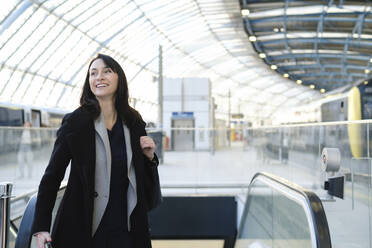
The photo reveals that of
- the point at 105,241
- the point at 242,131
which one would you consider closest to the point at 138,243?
the point at 105,241

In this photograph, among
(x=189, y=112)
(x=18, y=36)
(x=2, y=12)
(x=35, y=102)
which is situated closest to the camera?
(x=2, y=12)

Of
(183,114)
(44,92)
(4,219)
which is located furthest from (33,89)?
(4,219)

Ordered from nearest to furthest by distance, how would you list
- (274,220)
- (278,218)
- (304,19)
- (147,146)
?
(147,146), (278,218), (274,220), (304,19)

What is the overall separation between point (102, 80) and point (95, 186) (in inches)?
26.0

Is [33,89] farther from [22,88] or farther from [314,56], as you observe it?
[314,56]

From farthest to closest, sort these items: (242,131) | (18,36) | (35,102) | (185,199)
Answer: (35,102)
(18,36)
(242,131)
(185,199)

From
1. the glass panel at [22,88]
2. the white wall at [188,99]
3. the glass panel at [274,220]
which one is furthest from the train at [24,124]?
the white wall at [188,99]

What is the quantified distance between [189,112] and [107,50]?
33.3 feet

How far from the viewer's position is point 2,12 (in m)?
20.9

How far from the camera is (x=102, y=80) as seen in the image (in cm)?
265

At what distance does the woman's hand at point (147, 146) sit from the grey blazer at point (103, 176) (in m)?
0.11

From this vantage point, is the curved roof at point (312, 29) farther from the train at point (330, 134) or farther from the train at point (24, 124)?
the train at point (24, 124)

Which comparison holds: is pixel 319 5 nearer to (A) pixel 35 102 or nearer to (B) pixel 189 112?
(B) pixel 189 112

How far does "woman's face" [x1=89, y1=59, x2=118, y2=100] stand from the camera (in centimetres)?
265
